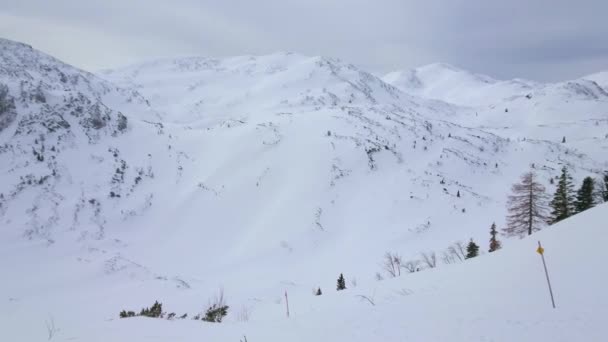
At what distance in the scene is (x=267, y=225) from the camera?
54.6m

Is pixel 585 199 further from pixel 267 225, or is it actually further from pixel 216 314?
pixel 267 225

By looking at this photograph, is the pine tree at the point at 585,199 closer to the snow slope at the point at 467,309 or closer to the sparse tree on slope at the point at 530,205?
the sparse tree on slope at the point at 530,205

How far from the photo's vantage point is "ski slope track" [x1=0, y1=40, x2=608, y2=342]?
11477mm

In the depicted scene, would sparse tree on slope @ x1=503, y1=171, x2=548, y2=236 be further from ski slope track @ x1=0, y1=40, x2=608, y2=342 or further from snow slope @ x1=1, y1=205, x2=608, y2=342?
ski slope track @ x1=0, y1=40, x2=608, y2=342

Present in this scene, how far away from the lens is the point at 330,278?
4000 cm

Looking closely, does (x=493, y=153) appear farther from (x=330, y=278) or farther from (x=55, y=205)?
(x=55, y=205)

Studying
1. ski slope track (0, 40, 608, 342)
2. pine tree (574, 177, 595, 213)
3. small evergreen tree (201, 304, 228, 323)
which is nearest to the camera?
ski slope track (0, 40, 608, 342)

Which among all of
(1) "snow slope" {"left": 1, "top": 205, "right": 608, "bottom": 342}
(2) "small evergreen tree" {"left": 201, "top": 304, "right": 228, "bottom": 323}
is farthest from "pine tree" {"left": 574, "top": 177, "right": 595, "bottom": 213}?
(2) "small evergreen tree" {"left": 201, "top": 304, "right": 228, "bottom": 323}

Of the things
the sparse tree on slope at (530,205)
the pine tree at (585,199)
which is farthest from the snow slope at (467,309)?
the pine tree at (585,199)

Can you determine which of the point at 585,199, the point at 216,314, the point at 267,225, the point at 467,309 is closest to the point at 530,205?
the point at 585,199

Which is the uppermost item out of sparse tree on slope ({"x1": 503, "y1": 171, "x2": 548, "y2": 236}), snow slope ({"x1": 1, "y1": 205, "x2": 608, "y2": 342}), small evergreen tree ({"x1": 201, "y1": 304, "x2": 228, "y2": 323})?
sparse tree on slope ({"x1": 503, "y1": 171, "x2": 548, "y2": 236})

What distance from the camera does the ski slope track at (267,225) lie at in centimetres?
1148

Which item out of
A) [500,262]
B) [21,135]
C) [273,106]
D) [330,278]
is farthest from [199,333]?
[273,106]

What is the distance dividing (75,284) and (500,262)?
47044 mm
